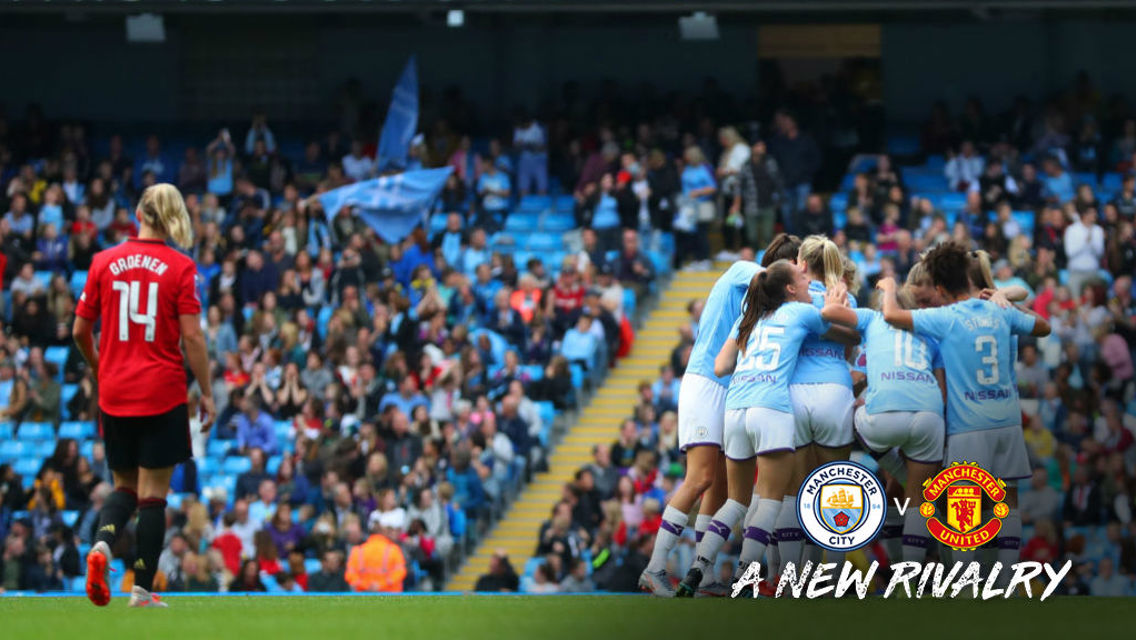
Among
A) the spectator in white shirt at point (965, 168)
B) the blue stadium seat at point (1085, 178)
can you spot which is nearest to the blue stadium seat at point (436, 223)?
the spectator in white shirt at point (965, 168)

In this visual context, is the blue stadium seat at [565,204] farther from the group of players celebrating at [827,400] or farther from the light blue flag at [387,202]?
the group of players celebrating at [827,400]

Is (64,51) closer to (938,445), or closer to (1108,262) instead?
(1108,262)

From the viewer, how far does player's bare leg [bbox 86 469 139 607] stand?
7.91 m

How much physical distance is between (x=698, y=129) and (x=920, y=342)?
45.9 ft

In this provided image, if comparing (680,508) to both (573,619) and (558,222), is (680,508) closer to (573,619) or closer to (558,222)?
(573,619)

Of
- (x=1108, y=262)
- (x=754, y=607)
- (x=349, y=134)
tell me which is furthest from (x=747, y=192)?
(x=754, y=607)

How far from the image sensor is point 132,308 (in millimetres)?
8398

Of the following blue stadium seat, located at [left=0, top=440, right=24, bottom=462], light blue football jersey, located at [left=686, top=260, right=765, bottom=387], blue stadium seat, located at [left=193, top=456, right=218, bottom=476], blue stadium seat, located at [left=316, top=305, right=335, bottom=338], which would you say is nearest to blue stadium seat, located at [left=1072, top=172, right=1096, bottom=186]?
blue stadium seat, located at [left=316, top=305, right=335, bottom=338]

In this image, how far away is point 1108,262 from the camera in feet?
64.3

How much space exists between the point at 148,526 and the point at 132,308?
1.03m

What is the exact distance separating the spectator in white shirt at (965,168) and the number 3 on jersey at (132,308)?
51.3ft

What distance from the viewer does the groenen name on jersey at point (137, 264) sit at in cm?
840

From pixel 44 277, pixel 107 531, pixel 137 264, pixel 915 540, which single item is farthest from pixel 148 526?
pixel 44 277

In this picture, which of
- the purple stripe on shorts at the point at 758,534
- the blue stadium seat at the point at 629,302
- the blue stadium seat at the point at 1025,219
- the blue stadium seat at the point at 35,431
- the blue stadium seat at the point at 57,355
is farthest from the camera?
the blue stadium seat at the point at 629,302
